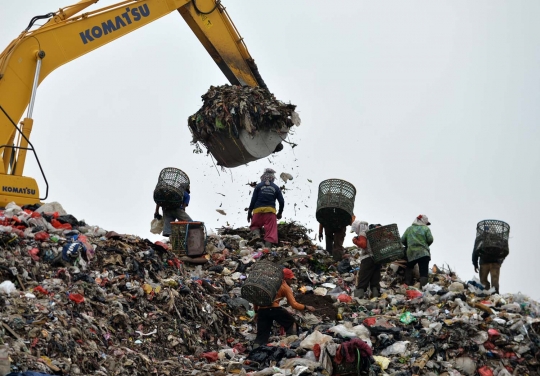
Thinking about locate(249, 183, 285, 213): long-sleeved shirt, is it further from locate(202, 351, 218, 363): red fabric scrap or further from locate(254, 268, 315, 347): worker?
locate(202, 351, 218, 363): red fabric scrap

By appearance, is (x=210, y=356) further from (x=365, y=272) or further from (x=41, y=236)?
(x=365, y=272)

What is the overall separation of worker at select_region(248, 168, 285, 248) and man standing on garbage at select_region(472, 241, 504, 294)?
10.2 ft

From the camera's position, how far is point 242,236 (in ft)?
→ 54.7

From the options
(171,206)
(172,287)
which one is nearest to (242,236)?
(171,206)

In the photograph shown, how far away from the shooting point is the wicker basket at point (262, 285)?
11164mm

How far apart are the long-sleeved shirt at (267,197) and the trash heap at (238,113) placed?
95 cm

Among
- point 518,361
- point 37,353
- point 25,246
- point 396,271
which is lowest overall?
point 37,353

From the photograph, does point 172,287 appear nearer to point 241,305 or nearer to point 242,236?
point 241,305

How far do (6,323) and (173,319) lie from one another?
256 centimetres

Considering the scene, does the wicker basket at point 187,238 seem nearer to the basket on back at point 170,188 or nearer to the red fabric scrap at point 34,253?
the basket on back at point 170,188

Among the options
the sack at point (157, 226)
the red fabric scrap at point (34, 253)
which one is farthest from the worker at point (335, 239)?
the red fabric scrap at point (34, 253)

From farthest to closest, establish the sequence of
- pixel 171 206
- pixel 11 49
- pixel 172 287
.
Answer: pixel 171 206 < pixel 11 49 < pixel 172 287

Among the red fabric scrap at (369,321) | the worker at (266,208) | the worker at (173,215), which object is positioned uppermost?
the worker at (266,208)

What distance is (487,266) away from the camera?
14.7 meters
